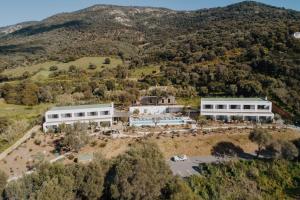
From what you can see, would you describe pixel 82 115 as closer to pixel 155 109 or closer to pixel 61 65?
pixel 155 109

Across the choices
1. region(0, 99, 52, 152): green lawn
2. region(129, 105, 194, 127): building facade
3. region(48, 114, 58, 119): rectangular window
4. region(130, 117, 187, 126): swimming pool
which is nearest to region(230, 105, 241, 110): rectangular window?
region(129, 105, 194, 127): building facade

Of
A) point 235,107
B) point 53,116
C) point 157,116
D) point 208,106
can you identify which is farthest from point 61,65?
point 235,107

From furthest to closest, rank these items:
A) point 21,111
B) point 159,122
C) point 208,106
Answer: point 21,111 → point 208,106 → point 159,122

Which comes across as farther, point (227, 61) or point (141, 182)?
point (227, 61)

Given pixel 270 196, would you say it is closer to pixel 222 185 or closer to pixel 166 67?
pixel 222 185

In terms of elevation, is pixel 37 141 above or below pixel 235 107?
below

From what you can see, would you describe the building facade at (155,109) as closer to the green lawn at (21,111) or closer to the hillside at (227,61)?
the hillside at (227,61)

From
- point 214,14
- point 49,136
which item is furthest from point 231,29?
point 49,136

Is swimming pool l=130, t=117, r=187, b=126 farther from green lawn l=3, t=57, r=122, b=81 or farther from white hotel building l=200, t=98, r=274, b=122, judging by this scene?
green lawn l=3, t=57, r=122, b=81
